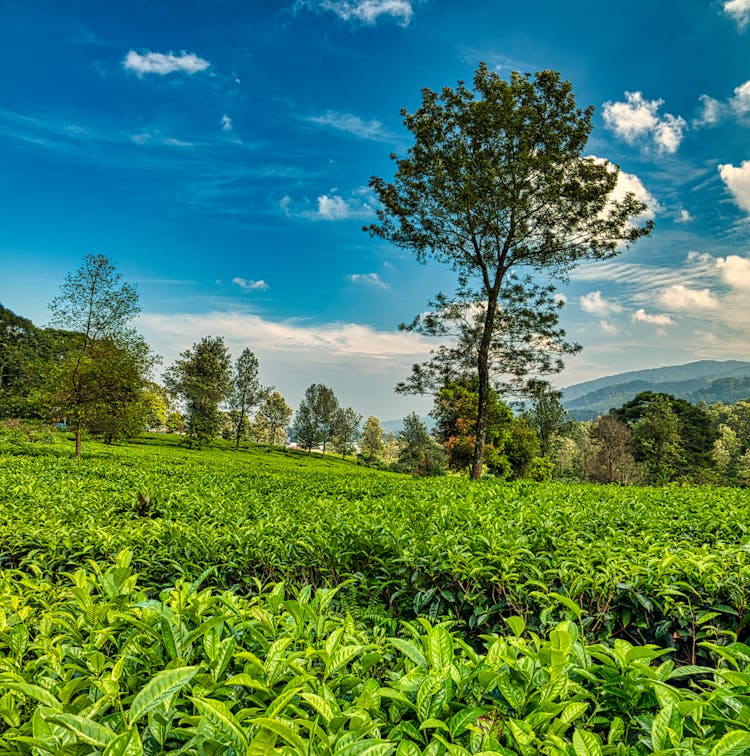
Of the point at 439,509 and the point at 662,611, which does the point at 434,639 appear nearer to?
the point at 662,611

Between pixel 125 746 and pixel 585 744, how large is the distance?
106cm

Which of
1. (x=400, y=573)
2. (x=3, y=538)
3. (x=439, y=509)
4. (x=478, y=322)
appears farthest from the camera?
(x=478, y=322)

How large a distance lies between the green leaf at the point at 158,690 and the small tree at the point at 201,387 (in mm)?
44559

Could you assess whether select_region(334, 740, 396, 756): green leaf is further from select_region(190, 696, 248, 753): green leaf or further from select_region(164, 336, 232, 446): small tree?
select_region(164, 336, 232, 446): small tree

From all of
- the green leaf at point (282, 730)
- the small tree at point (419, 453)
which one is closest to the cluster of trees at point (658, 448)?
the small tree at point (419, 453)

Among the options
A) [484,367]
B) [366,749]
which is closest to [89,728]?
[366,749]

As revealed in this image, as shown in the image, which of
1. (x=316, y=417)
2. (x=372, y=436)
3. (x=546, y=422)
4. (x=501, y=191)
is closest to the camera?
(x=501, y=191)

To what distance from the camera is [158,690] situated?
1112 mm

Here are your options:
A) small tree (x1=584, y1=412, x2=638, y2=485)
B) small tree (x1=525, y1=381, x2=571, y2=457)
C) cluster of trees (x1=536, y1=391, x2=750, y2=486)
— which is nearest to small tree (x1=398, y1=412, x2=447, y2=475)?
small tree (x1=525, y1=381, x2=571, y2=457)

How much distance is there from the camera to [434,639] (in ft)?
4.95

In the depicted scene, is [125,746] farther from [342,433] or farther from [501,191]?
[342,433]

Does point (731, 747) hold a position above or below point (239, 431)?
above

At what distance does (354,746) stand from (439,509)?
4.11 meters

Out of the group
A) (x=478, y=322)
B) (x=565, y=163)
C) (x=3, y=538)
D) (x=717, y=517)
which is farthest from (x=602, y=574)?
(x=565, y=163)
